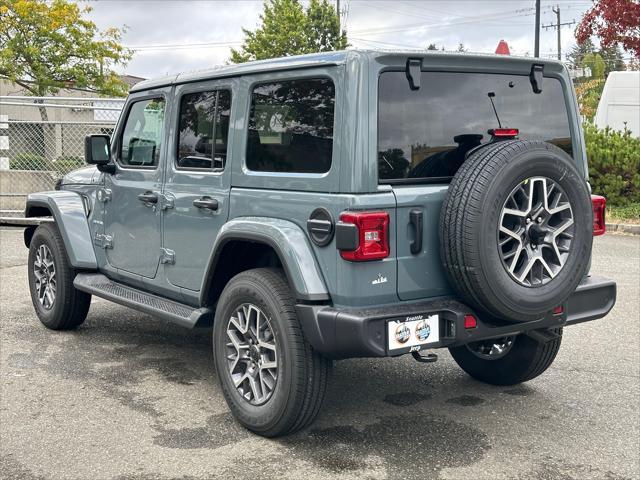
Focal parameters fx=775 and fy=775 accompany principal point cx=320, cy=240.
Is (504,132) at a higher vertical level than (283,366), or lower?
higher

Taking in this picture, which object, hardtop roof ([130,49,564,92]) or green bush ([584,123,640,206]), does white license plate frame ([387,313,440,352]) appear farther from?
green bush ([584,123,640,206])

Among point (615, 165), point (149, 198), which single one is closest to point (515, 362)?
point (149, 198)

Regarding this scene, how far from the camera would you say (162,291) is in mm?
4914

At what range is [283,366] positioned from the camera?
3725 millimetres

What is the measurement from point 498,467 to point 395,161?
150 cm

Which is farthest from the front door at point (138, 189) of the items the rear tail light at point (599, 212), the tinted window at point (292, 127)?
the rear tail light at point (599, 212)

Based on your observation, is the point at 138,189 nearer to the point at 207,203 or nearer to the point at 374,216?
the point at 207,203

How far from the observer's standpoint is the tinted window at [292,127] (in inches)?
146

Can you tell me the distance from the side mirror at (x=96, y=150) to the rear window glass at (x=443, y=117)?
2535 mm

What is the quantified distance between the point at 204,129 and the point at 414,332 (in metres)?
1.84

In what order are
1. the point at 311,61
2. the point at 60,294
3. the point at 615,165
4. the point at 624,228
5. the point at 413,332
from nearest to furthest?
the point at 413,332 < the point at 311,61 < the point at 60,294 < the point at 624,228 < the point at 615,165

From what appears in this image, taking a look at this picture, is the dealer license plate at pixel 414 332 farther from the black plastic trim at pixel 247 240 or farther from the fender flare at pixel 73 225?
the fender flare at pixel 73 225

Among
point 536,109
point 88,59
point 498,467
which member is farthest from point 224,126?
point 88,59

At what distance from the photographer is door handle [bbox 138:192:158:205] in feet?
15.9
